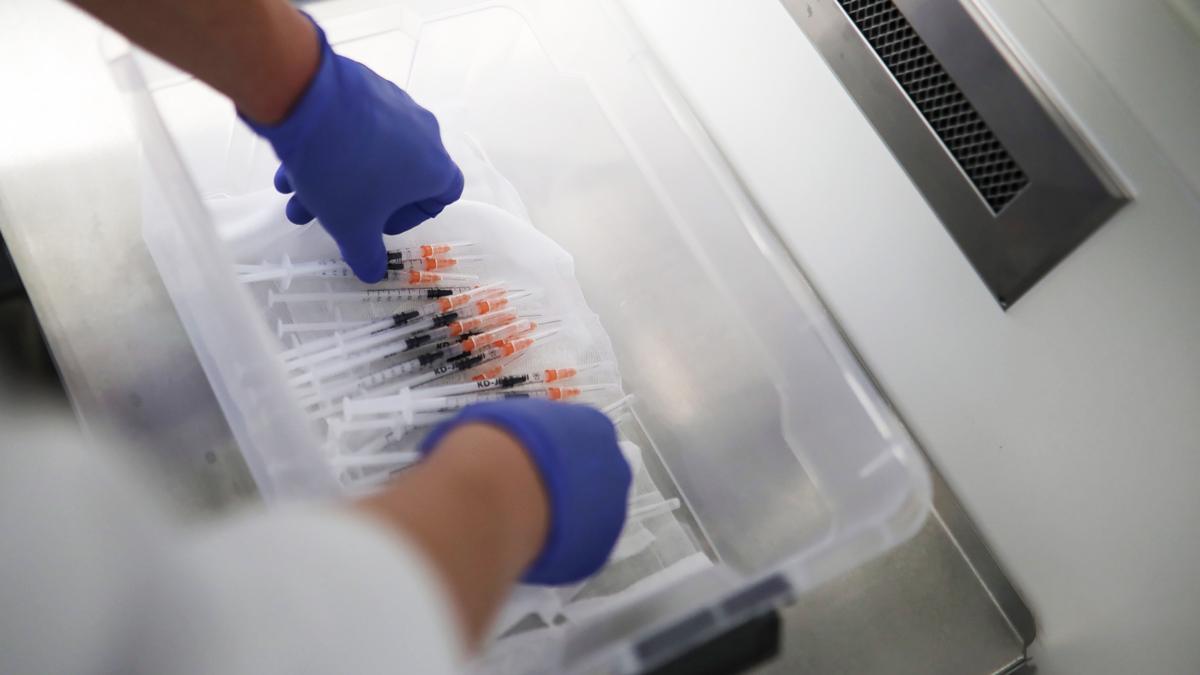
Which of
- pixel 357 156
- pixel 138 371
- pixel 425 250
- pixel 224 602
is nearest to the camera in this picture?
pixel 224 602

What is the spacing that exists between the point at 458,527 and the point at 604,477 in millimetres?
248

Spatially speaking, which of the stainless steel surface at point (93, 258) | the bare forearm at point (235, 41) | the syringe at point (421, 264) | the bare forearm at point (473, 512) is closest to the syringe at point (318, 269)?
the syringe at point (421, 264)

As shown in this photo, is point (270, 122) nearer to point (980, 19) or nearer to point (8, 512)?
point (8, 512)

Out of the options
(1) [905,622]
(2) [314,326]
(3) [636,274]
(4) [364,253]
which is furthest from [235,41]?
(1) [905,622]

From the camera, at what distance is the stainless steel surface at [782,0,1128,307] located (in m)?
0.65

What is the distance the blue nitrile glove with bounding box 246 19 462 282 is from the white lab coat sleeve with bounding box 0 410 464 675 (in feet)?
1.37

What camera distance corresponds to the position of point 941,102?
0.72m

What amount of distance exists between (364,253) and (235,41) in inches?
10.8

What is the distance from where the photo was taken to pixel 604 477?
721 millimetres

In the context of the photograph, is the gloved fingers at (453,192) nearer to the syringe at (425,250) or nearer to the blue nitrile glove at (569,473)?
the syringe at (425,250)

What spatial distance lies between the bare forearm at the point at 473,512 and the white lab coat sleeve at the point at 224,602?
0.13 feet

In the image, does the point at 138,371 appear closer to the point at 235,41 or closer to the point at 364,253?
the point at 364,253

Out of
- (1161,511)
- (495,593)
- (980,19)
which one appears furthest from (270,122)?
(1161,511)

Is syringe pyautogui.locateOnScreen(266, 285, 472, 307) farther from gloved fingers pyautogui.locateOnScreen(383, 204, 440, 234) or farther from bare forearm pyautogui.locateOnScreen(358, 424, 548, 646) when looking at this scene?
bare forearm pyautogui.locateOnScreen(358, 424, 548, 646)
